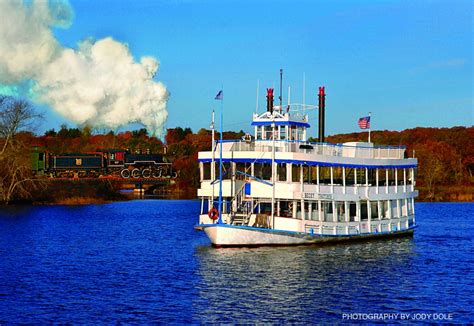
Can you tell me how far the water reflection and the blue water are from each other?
0.16 feet

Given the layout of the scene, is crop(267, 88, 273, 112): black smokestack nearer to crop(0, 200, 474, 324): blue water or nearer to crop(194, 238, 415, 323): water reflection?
crop(0, 200, 474, 324): blue water

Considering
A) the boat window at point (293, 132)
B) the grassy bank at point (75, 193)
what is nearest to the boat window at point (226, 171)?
the boat window at point (293, 132)

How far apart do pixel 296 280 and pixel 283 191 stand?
1006cm

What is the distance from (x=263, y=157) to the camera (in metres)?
46.1

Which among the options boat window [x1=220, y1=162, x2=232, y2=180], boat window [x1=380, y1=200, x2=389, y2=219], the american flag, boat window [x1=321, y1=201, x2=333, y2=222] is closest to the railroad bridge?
the american flag

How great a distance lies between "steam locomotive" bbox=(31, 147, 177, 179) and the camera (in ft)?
438

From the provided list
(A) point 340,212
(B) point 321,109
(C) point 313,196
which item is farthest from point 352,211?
(B) point 321,109

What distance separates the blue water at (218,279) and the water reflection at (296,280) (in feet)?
0.16

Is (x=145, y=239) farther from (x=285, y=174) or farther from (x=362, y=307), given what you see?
(x=362, y=307)

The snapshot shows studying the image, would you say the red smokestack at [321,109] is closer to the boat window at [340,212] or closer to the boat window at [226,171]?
the boat window at [340,212]

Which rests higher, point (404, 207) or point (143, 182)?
point (143, 182)

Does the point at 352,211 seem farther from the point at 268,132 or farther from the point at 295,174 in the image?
the point at 268,132

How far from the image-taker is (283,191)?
4619cm

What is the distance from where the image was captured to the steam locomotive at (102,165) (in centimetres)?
13350
